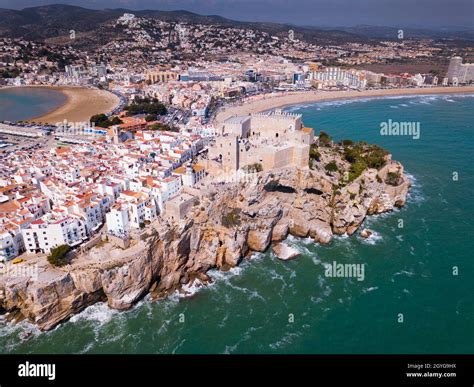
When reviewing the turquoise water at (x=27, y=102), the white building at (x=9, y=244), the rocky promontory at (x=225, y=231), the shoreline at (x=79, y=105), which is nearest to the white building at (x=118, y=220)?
the rocky promontory at (x=225, y=231)

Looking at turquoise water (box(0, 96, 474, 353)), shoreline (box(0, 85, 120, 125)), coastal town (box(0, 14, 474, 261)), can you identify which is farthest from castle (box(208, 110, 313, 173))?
shoreline (box(0, 85, 120, 125))

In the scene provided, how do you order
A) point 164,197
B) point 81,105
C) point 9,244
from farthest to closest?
point 81,105 → point 164,197 → point 9,244

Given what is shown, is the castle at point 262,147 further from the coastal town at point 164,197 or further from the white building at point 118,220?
the white building at point 118,220

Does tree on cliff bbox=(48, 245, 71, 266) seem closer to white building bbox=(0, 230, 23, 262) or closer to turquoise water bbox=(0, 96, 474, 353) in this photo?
white building bbox=(0, 230, 23, 262)

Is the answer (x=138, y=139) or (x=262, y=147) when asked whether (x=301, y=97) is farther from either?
(x=262, y=147)

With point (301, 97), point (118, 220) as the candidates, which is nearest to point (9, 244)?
point (118, 220)
